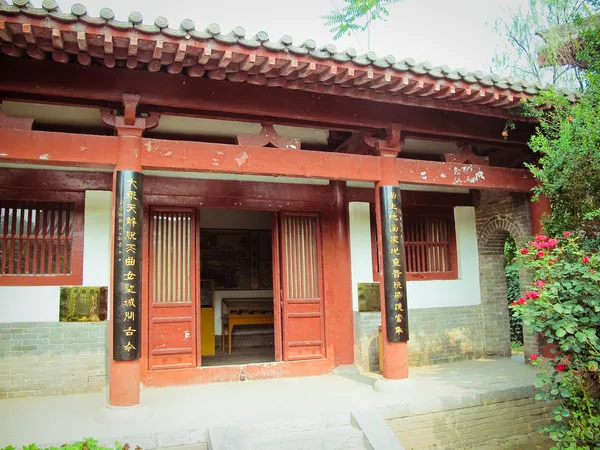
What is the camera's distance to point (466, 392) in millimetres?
5121

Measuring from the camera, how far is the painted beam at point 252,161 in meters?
4.44

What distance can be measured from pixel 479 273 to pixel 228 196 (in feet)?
13.1

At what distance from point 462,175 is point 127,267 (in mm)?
3757

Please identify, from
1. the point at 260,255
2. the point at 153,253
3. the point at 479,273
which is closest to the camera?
the point at 153,253

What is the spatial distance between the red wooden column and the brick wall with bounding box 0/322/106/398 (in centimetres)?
125

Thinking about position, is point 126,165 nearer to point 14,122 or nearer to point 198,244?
point 14,122

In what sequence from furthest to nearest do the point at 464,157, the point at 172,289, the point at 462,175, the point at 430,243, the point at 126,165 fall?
the point at 430,243 → the point at 172,289 → the point at 464,157 → the point at 462,175 → the point at 126,165

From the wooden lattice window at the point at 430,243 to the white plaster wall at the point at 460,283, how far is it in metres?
0.09

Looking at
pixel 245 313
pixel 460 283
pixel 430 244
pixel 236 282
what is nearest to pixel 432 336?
pixel 460 283

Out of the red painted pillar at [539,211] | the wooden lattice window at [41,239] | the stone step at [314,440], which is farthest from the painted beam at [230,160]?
the stone step at [314,440]

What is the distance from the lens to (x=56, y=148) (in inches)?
164

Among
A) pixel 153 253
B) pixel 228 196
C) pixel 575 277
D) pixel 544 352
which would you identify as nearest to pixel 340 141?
pixel 228 196

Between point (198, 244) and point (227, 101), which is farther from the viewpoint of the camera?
point (198, 244)

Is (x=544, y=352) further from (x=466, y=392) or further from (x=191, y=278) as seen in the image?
(x=191, y=278)
